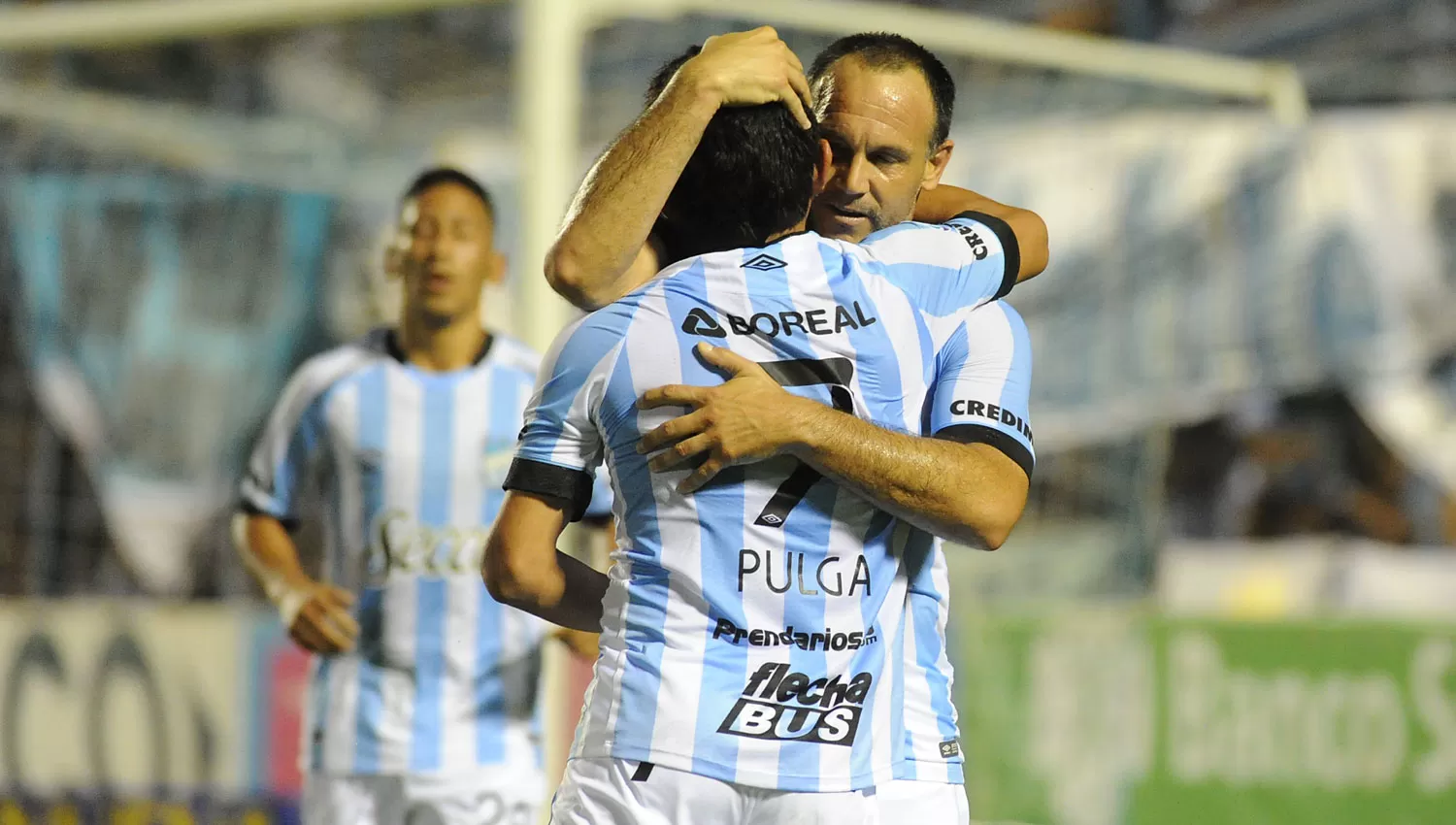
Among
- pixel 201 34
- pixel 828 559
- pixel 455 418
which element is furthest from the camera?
pixel 201 34

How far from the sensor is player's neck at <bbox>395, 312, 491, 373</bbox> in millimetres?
4152

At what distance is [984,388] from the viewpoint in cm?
228

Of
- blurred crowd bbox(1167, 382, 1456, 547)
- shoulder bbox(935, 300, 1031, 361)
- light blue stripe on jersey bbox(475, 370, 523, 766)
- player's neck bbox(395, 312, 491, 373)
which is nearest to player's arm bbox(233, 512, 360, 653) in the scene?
light blue stripe on jersey bbox(475, 370, 523, 766)

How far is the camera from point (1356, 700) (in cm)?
617

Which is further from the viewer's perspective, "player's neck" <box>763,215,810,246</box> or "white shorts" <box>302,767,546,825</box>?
"white shorts" <box>302,767,546,825</box>

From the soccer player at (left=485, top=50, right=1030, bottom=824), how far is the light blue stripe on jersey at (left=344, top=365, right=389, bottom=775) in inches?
69.4

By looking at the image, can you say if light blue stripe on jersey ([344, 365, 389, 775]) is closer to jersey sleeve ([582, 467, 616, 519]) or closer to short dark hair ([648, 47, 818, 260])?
jersey sleeve ([582, 467, 616, 519])

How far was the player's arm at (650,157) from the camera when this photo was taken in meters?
2.16

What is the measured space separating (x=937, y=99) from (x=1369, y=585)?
599cm

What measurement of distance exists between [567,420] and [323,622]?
5.66 ft

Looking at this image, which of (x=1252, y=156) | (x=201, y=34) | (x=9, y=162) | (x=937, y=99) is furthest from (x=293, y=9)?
(x=937, y=99)

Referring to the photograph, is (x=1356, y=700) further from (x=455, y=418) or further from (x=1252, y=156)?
(x=455, y=418)

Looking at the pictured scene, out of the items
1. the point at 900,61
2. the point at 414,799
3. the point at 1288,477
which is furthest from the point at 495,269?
the point at 1288,477

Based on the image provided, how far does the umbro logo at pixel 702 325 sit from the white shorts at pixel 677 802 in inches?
20.3
